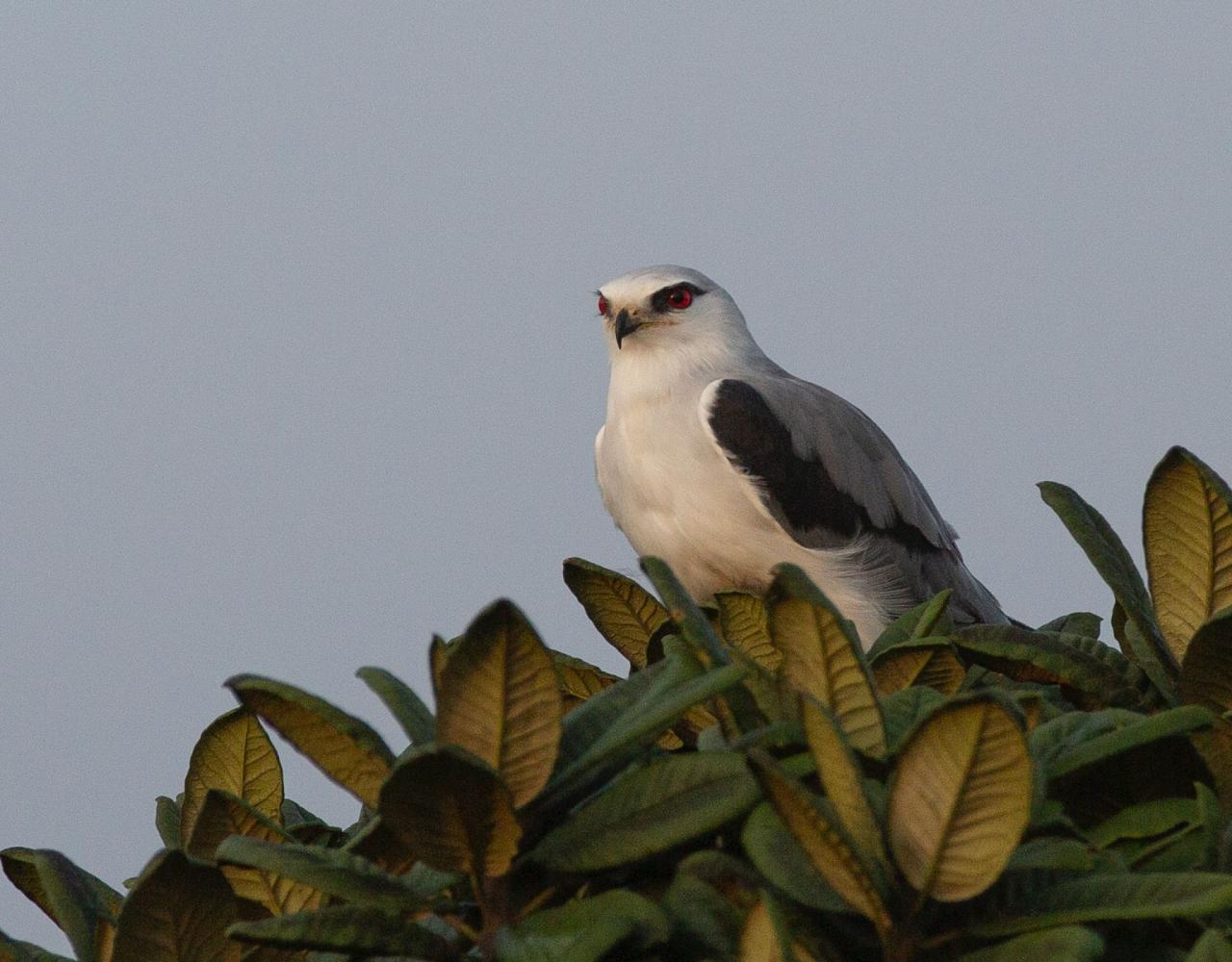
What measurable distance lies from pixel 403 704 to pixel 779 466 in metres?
5.24

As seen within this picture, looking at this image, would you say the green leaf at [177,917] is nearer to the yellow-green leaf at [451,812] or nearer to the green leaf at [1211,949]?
the yellow-green leaf at [451,812]

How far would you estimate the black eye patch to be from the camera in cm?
824

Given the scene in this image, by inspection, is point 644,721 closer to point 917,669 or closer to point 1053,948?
point 1053,948

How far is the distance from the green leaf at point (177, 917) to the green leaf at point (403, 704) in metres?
0.31

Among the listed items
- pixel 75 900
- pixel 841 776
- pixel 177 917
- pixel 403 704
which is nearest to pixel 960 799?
pixel 841 776

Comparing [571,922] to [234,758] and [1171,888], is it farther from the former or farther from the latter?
[234,758]

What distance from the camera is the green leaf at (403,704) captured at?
6.39 ft

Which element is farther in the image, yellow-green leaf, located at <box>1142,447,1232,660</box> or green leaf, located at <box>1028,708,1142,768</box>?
yellow-green leaf, located at <box>1142,447,1232,660</box>

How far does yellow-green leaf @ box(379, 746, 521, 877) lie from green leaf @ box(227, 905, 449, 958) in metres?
0.09

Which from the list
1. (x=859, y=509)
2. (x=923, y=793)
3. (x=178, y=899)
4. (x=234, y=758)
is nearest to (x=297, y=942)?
(x=178, y=899)

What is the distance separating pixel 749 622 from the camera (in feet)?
9.07

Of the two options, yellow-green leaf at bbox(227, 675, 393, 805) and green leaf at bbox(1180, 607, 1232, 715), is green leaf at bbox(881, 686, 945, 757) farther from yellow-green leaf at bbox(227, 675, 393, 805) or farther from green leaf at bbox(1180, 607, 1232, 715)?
yellow-green leaf at bbox(227, 675, 393, 805)

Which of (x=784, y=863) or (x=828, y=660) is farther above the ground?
(x=828, y=660)

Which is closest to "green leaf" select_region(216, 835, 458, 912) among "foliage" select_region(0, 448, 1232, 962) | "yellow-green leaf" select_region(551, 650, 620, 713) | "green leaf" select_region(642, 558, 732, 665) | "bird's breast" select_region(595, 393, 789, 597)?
"foliage" select_region(0, 448, 1232, 962)
